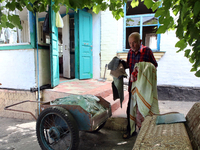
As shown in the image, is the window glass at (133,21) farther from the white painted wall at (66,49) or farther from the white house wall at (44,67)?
the white house wall at (44,67)

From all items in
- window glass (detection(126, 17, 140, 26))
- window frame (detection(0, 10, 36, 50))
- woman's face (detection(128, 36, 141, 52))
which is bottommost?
woman's face (detection(128, 36, 141, 52))

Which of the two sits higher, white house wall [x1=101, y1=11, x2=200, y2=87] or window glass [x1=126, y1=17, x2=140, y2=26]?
window glass [x1=126, y1=17, x2=140, y2=26]

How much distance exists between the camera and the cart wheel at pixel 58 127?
2.33 metres

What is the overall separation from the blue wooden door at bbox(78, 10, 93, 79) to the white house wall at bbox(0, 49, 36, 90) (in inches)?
88.5

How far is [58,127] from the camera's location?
252 cm

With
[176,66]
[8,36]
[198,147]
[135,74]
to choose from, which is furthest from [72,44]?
[198,147]

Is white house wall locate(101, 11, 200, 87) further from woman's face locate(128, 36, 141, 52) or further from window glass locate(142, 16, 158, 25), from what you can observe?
woman's face locate(128, 36, 141, 52)

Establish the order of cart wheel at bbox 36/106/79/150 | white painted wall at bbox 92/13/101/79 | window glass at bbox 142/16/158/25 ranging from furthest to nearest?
white painted wall at bbox 92/13/101/79 < window glass at bbox 142/16/158/25 < cart wheel at bbox 36/106/79/150

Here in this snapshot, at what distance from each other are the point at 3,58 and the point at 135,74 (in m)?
4.42

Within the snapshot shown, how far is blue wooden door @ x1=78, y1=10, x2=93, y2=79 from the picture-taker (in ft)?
21.2

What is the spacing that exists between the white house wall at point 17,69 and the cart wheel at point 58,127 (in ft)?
7.79

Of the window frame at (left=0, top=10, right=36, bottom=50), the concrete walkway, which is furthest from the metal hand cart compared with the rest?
the window frame at (left=0, top=10, right=36, bottom=50)

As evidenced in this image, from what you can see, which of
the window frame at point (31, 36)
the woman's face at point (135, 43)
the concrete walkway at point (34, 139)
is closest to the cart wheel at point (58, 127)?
the concrete walkway at point (34, 139)

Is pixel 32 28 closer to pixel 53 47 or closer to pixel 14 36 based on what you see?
pixel 53 47
